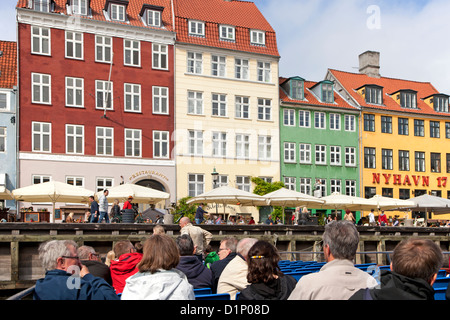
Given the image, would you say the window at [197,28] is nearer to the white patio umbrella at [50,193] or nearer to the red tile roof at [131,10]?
the red tile roof at [131,10]

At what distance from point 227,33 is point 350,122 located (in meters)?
11.0

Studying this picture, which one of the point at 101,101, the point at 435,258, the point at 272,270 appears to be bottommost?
the point at 272,270

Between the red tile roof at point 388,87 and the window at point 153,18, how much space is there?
15700 mm

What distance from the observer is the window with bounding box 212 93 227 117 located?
118 feet

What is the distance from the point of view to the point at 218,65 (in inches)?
1428

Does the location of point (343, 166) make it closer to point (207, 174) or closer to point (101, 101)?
point (207, 174)

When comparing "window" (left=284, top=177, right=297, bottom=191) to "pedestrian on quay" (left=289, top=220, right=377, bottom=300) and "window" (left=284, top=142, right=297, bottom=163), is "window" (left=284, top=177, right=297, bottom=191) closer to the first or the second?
"window" (left=284, top=142, right=297, bottom=163)

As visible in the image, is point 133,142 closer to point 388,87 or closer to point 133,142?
point 133,142

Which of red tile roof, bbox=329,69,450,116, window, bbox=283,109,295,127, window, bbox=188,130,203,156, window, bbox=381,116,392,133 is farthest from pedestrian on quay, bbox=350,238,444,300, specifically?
window, bbox=381,116,392,133

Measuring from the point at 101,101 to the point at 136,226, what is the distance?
51.4ft

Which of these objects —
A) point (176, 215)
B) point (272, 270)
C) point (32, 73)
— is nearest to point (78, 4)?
point (32, 73)

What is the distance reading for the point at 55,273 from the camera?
170 inches

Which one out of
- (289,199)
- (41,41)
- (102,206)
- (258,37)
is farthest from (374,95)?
(102,206)

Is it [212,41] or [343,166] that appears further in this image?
[343,166]
